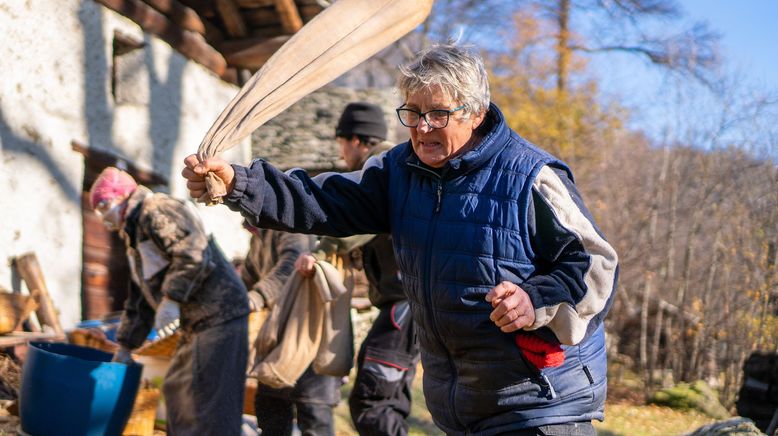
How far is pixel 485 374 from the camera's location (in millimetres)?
2609

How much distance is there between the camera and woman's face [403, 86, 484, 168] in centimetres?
261

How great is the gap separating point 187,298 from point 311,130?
1077 cm

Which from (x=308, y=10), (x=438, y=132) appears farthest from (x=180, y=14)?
(x=438, y=132)

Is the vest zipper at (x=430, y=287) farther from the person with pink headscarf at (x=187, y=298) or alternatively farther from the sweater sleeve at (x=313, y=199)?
the person with pink headscarf at (x=187, y=298)

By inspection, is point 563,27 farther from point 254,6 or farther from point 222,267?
point 222,267

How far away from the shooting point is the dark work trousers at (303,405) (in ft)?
16.0

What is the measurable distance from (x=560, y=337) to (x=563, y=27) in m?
24.6

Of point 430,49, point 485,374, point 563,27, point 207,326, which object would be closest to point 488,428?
point 485,374

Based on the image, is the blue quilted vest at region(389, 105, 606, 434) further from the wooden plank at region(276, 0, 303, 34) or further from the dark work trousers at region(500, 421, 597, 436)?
the wooden plank at region(276, 0, 303, 34)

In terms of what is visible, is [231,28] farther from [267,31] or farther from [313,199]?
[313,199]

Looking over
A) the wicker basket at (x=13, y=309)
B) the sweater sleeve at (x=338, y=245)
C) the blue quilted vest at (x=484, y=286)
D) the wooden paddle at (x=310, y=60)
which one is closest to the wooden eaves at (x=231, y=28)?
the wicker basket at (x=13, y=309)

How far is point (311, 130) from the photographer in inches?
584

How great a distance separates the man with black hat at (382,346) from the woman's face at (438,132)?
5.89 ft

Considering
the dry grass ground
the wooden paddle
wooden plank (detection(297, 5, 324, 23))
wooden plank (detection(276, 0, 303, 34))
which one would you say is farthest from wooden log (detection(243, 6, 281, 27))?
the wooden paddle
